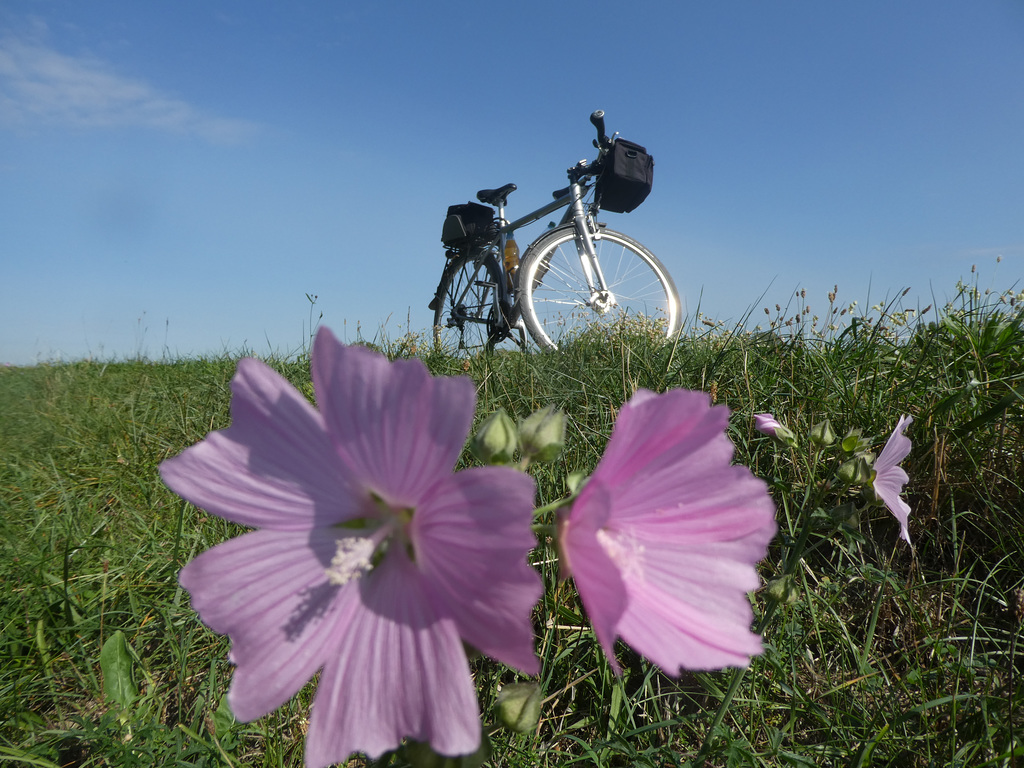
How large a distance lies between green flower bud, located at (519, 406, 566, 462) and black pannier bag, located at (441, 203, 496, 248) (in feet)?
22.0

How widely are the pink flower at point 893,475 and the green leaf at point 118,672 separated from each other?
176 centimetres

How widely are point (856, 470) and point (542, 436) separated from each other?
94cm

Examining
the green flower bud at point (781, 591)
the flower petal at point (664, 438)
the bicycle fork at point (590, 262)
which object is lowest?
the green flower bud at point (781, 591)

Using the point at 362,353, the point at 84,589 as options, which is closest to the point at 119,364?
the point at 84,589

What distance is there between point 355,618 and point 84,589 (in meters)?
1.78

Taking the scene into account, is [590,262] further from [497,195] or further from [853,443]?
[853,443]

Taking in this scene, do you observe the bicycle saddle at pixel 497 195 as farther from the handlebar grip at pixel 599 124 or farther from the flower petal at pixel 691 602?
the flower petal at pixel 691 602

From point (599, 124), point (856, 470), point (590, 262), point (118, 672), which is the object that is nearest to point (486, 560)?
point (856, 470)

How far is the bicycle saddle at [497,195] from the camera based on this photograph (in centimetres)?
708

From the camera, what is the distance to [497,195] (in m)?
7.13

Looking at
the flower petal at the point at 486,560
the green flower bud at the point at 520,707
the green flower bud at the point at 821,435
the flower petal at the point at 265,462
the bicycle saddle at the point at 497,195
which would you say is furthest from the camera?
the bicycle saddle at the point at 497,195

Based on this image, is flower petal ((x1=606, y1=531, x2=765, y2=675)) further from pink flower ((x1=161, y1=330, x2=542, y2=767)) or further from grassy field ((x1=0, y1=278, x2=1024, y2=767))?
grassy field ((x1=0, y1=278, x2=1024, y2=767))

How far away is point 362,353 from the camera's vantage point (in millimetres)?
543

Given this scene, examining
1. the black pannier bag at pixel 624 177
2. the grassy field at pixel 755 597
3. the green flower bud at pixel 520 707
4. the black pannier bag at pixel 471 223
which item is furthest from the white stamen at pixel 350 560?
the black pannier bag at pixel 471 223
